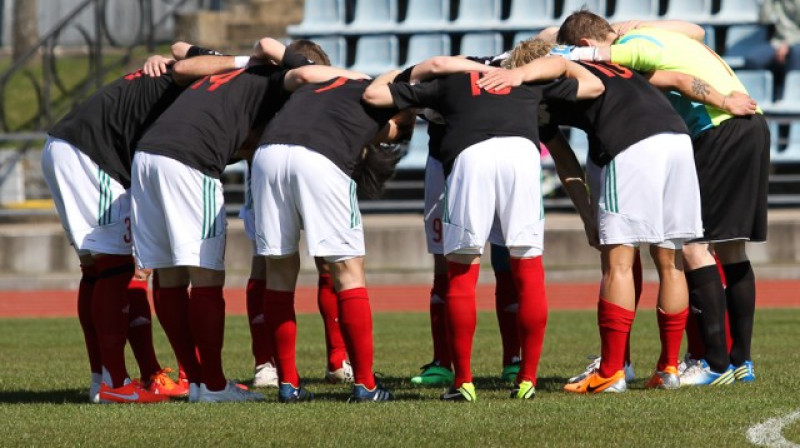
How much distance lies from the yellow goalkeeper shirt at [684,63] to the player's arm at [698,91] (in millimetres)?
64

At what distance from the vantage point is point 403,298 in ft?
55.8

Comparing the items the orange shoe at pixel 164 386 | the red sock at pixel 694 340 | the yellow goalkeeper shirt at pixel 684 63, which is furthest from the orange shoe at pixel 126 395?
the yellow goalkeeper shirt at pixel 684 63

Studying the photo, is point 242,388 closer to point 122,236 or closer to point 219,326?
point 219,326

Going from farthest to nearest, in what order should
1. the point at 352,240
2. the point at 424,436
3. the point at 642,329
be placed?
Result: the point at 642,329, the point at 352,240, the point at 424,436

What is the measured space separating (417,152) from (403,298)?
5.40m

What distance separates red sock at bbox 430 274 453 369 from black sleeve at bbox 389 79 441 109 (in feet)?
5.76

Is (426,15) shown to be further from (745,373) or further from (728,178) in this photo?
(745,373)

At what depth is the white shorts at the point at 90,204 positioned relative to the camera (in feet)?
25.6

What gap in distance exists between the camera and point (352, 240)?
7.21 meters

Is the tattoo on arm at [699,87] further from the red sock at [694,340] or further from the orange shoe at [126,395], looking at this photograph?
the orange shoe at [126,395]

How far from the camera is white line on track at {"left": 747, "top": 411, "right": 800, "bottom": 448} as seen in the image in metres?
5.92

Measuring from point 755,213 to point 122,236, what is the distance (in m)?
3.51

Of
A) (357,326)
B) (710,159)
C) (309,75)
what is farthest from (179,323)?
(710,159)

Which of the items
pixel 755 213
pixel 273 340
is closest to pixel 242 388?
pixel 273 340
